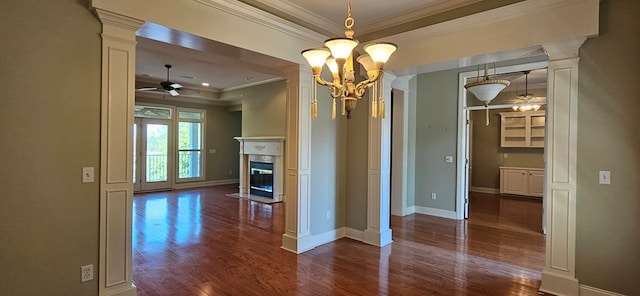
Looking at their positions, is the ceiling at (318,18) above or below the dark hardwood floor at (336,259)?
above

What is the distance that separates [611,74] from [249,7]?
3.37 metres

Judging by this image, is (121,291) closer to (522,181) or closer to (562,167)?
(562,167)

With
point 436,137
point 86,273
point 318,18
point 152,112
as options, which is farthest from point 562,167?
point 152,112

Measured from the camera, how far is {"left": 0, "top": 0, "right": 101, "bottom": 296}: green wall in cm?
210

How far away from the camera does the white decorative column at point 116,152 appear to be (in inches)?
96.3

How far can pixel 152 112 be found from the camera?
8.62 metres

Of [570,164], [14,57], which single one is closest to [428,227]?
[570,164]

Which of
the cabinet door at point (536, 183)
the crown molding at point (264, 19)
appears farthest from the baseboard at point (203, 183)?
the cabinet door at point (536, 183)

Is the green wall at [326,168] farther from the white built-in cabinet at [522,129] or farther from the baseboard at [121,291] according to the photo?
the white built-in cabinet at [522,129]

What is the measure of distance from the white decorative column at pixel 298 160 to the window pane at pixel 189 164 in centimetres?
636

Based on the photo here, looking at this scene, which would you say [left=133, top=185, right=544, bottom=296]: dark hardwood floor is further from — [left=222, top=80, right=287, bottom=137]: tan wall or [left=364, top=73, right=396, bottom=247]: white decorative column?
[left=222, top=80, right=287, bottom=137]: tan wall

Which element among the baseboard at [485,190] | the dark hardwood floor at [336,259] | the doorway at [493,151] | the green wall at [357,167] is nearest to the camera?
the dark hardwood floor at [336,259]

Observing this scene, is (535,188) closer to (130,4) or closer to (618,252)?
(618,252)

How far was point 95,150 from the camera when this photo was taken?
242 centimetres
